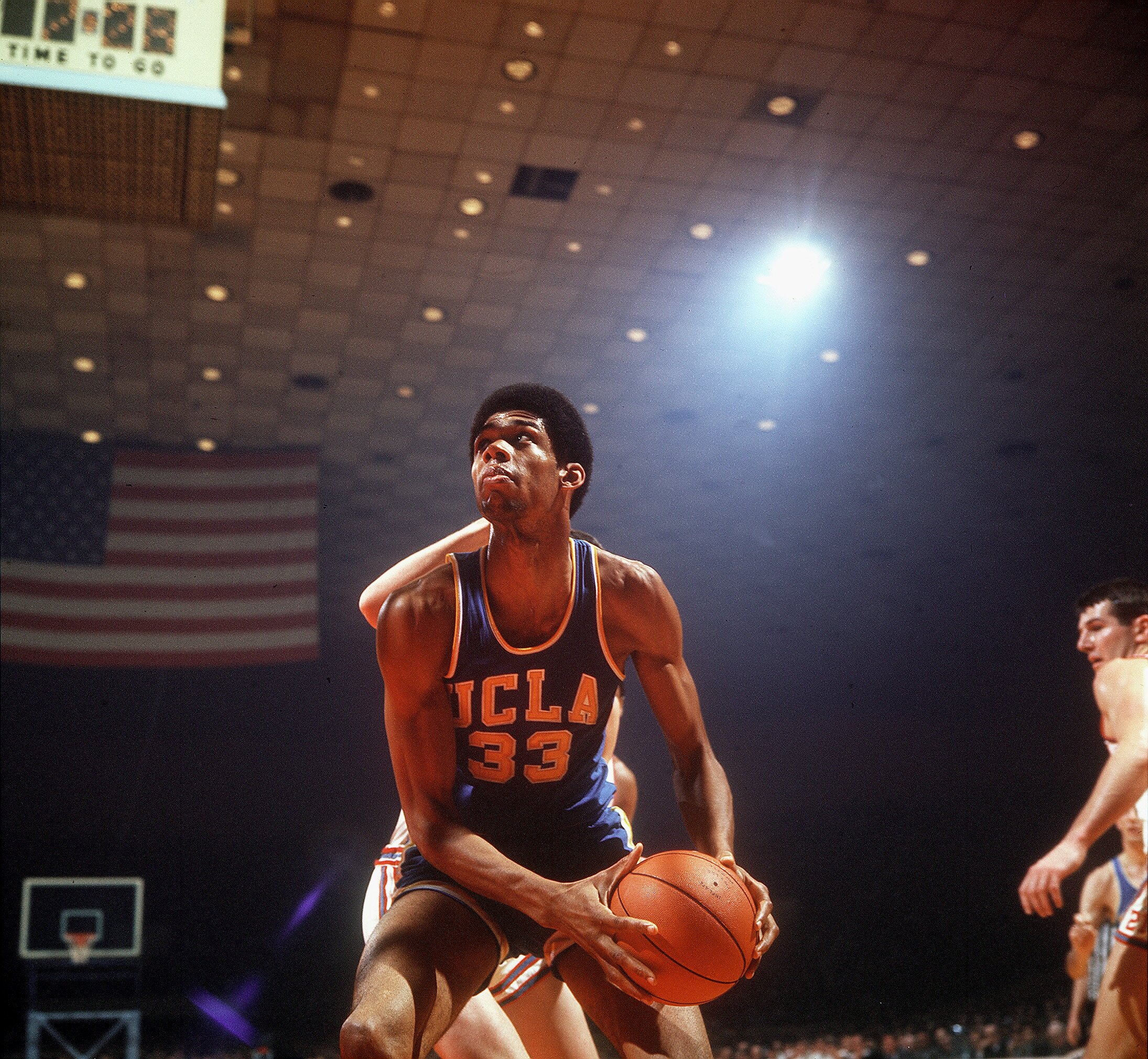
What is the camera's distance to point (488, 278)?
910 centimetres

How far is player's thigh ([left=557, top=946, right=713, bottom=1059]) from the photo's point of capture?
2.37 metres

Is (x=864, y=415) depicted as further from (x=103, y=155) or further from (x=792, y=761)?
(x=103, y=155)

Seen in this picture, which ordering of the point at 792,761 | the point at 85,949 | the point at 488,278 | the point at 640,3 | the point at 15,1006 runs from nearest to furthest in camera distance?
the point at 640,3
the point at 488,278
the point at 85,949
the point at 15,1006
the point at 792,761

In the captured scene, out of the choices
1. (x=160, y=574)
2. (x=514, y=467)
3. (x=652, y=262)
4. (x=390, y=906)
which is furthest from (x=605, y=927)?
(x=160, y=574)

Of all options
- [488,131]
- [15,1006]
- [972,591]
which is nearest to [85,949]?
[15,1006]

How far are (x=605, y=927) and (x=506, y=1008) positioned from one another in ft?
2.96

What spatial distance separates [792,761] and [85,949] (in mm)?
10004

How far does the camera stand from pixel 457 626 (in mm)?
2598

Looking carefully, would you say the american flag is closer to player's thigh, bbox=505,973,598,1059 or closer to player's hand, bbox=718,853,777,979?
player's thigh, bbox=505,973,598,1059

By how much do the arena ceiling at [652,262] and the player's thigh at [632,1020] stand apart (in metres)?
5.68

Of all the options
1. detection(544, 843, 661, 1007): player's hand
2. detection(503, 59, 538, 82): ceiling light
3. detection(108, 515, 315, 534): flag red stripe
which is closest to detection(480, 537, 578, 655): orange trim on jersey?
detection(544, 843, 661, 1007): player's hand

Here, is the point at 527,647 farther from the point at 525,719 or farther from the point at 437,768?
the point at 437,768

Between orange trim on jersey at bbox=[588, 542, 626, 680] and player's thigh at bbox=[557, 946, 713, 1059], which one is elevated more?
orange trim on jersey at bbox=[588, 542, 626, 680]

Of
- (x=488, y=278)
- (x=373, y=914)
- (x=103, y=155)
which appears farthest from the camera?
(x=488, y=278)
